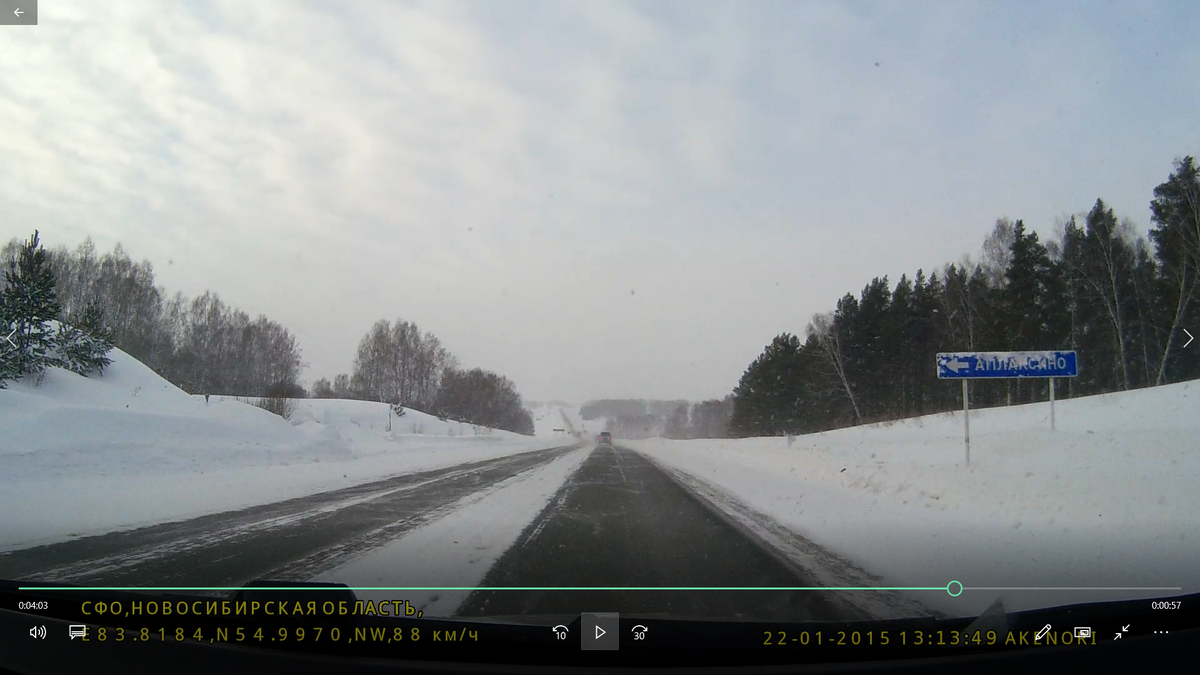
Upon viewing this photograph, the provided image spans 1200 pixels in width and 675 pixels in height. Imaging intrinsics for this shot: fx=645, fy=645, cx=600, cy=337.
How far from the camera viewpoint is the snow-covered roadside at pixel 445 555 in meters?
5.27

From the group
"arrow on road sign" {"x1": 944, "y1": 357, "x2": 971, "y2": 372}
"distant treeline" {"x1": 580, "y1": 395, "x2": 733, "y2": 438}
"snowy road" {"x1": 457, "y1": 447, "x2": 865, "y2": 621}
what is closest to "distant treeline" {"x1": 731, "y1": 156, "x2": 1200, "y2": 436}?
"arrow on road sign" {"x1": 944, "y1": 357, "x2": 971, "y2": 372}

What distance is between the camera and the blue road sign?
14.5 meters

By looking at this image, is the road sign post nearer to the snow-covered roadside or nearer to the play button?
the snow-covered roadside

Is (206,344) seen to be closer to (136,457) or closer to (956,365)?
(136,457)

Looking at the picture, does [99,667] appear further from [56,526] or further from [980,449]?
[980,449]

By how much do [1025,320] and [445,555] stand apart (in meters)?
43.6

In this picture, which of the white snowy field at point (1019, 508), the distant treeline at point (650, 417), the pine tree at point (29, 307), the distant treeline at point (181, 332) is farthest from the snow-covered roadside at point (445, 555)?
the distant treeline at point (650, 417)

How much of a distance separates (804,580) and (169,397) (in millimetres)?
26241

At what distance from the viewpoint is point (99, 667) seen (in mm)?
3387
